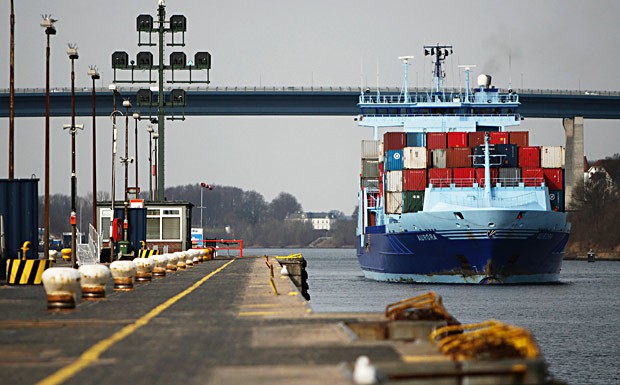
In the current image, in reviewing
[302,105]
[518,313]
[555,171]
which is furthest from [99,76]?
[302,105]

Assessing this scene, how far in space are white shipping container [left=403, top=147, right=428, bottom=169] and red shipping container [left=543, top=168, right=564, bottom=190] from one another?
8.86 metres

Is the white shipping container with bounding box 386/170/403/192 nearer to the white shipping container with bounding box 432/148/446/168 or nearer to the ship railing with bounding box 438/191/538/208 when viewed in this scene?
the white shipping container with bounding box 432/148/446/168

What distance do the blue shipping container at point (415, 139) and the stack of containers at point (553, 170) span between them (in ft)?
33.1

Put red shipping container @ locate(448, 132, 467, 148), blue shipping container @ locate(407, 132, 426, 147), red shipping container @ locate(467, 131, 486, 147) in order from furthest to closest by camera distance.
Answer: blue shipping container @ locate(407, 132, 426, 147)
red shipping container @ locate(448, 132, 467, 148)
red shipping container @ locate(467, 131, 486, 147)

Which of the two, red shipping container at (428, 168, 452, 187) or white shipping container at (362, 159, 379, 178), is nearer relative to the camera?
red shipping container at (428, 168, 452, 187)

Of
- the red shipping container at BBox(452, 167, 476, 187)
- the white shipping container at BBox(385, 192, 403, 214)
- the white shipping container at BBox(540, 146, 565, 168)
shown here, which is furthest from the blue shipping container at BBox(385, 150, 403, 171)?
the white shipping container at BBox(540, 146, 565, 168)

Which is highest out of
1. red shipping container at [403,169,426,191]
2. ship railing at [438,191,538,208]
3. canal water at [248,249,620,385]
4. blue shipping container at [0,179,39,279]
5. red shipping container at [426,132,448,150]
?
red shipping container at [426,132,448,150]

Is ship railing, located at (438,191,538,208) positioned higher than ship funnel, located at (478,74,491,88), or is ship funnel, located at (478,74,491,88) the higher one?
ship funnel, located at (478,74,491,88)

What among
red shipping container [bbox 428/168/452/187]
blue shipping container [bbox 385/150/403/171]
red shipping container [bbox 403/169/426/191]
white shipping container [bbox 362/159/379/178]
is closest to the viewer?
red shipping container [bbox 428/168/452/187]

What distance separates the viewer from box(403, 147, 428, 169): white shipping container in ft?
277

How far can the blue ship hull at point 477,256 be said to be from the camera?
78.7 m

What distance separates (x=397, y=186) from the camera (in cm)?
8694

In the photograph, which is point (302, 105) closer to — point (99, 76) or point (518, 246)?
point (518, 246)

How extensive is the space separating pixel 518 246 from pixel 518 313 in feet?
74.7
